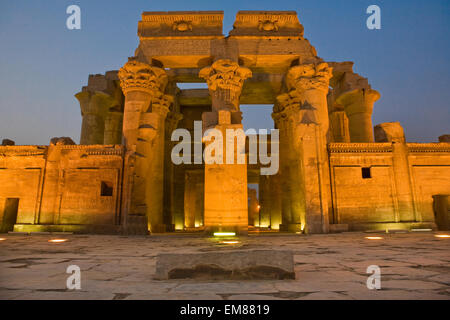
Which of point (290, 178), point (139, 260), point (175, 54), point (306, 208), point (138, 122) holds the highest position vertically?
point (175, 54)

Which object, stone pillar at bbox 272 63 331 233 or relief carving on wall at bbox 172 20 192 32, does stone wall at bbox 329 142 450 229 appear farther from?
relief carving on wall at bbox 172 20 192 32

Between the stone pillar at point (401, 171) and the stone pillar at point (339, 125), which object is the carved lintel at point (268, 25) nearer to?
the stone pillar at point (401, 171)

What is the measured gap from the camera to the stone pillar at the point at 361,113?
14.1 metres

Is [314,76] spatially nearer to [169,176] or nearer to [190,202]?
[169,176]

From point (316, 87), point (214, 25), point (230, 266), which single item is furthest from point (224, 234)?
point (214, 25)

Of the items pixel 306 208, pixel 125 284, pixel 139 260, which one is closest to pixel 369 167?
pixel 306 208

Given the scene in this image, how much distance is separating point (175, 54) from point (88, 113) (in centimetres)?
634

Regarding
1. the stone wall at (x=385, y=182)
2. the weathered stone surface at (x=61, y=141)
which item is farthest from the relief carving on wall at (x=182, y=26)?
the stone wall at (x=385, y=182)

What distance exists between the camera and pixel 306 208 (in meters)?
10.5

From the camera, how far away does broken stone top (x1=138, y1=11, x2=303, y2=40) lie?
1158 cm

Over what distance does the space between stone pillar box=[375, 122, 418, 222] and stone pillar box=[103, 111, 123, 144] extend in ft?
41.8

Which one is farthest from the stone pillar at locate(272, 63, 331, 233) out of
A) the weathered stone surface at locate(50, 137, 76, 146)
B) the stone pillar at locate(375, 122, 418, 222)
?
the weathered stone surface at locate(50, 137, 76, 146)

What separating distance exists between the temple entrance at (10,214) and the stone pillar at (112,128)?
5.04 m
